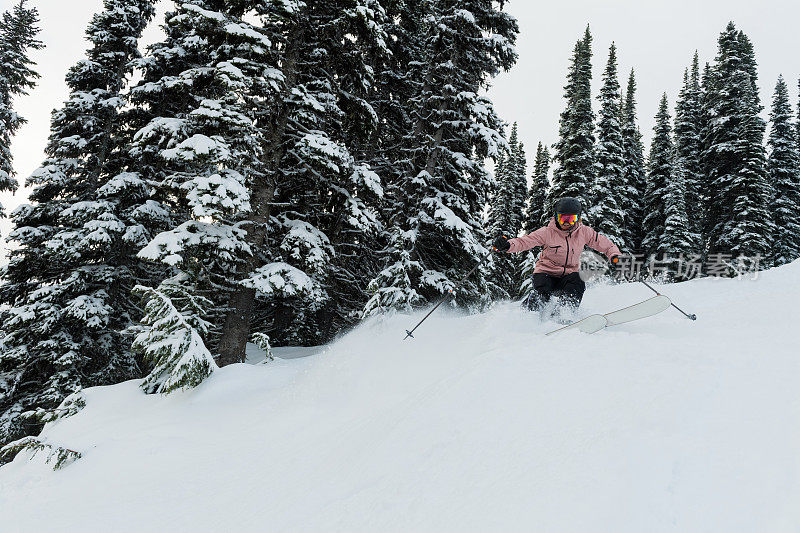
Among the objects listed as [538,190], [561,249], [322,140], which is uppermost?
[538,190]

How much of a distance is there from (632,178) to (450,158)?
2920 cm

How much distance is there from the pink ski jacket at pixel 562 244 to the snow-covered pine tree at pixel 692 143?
28.8 meters

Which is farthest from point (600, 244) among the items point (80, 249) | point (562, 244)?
point (80, 249)

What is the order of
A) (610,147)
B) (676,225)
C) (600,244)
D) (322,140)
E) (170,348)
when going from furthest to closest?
(676,225) → (610,147) → (322,140) → (600,244) → (170,348)

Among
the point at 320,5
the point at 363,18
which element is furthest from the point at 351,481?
the point at 320,5

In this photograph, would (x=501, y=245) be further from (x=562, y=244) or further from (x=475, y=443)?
(x=475, y=443)

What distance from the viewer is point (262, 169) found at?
9938 mm

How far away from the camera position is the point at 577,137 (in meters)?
24.1

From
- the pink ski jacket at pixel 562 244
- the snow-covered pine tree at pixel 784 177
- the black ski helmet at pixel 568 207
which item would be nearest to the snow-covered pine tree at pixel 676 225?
the snow-covered pine tree at pixel 784 177

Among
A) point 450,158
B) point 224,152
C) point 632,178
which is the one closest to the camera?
point 224,152

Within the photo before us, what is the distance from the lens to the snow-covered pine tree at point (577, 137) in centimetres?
2391

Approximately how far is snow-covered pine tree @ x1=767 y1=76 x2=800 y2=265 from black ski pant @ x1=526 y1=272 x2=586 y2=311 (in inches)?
1267

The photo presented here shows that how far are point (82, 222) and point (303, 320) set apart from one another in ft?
33.6

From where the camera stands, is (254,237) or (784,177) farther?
(784,177)
